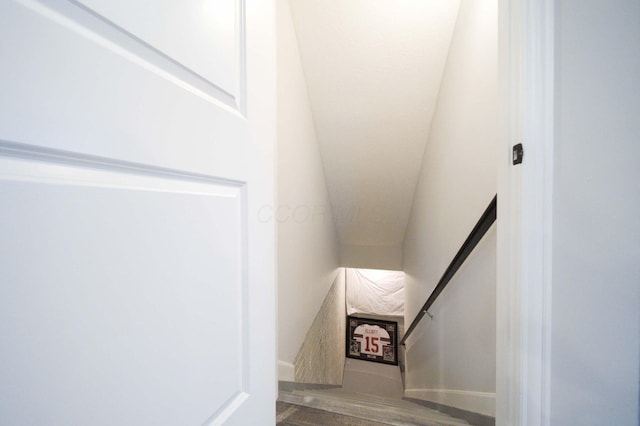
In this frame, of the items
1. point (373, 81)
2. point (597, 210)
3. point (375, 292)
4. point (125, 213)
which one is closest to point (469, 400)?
point (597, 210)

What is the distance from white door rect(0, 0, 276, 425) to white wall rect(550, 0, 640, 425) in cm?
83

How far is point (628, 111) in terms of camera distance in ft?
2.13

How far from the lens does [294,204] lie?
1872mm

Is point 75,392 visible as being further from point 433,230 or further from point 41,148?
point 433,230

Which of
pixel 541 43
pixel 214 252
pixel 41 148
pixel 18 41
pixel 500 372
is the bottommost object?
pixel 500 372

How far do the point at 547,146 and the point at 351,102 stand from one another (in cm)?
170

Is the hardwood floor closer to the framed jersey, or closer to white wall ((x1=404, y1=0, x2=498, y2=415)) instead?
white wall ((x1=404, y1=0, x2=498, y2=415))

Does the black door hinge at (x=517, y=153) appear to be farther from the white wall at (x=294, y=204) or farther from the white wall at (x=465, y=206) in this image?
the white wall at (x=294, y=204)

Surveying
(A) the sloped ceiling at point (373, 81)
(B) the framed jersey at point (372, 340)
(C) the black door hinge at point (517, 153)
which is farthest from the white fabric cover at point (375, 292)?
(C) the black door hinge at point (517, 153)

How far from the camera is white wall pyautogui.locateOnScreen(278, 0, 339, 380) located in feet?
5.16

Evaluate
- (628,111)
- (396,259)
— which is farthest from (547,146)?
(396,259)

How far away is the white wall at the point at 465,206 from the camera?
116cm

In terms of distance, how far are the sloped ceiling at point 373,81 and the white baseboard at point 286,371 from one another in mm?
1895

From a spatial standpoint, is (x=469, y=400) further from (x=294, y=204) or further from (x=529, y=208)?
(x=294, y=204)
